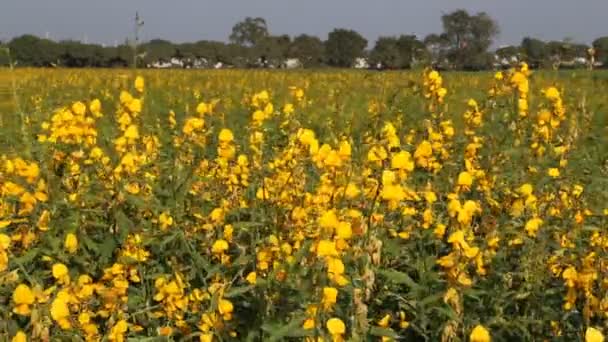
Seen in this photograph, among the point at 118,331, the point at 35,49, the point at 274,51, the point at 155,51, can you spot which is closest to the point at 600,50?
the point at 118,331

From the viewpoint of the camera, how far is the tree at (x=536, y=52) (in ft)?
13.6

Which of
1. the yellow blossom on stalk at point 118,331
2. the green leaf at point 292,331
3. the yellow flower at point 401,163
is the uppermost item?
the yellow flower at point 401,163

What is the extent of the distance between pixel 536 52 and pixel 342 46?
130ft

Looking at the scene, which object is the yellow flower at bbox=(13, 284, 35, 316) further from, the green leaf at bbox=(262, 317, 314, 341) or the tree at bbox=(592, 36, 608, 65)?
the tree at bbox=(592, 36, 608, 65)

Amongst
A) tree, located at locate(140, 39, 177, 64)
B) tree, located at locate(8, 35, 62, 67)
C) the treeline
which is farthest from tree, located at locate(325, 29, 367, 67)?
tree, located at locate(8, 35, 62, 67)

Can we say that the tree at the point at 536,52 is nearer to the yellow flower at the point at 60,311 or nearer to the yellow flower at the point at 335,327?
the yellow flower at the point at 335,327

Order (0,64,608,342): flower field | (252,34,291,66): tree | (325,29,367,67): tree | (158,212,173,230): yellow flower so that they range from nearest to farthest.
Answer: (0,64,608,342): flower field < (158,212,173,230): yellow flower < (252,34,291,66): tree < (325,29,367,67): tree

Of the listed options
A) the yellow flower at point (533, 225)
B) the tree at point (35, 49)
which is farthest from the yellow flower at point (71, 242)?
the tree at point (35, 49)

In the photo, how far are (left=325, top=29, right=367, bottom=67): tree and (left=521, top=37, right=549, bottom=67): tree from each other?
35.1 m

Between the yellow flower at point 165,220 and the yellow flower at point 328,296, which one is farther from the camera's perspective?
the yellow flower at point 165,220

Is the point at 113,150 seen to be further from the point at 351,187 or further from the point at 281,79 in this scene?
the point at 281,79

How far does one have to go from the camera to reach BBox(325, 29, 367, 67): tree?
41281 mm

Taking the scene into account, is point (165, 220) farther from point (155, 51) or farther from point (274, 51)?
point (155, 51)

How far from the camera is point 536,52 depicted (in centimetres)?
446
